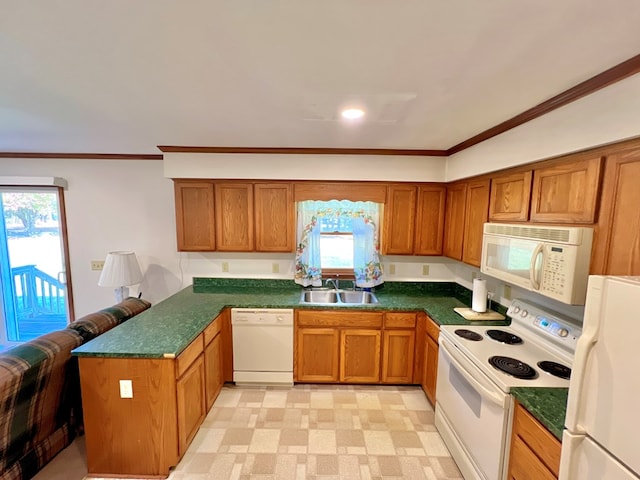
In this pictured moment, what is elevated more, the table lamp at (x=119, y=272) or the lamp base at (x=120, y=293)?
the table lamp at (x=119, y=272)

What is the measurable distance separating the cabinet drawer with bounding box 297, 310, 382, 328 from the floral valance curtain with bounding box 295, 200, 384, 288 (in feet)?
1.61

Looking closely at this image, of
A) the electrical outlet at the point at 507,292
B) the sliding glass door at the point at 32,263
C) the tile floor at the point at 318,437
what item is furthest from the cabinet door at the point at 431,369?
the sliding glass door at the point at 32,263

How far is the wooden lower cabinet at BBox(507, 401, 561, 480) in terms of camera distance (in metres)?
1.21

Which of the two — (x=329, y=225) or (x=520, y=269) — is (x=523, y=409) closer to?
(x=520, y=269)

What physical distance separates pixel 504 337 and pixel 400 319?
87cm

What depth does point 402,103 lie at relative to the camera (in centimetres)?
163

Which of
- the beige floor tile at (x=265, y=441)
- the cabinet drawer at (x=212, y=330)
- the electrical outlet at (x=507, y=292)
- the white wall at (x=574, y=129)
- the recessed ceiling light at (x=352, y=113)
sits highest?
the recessed ceiling light at (x=352, y=113)

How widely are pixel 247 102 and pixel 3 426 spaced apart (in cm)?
228

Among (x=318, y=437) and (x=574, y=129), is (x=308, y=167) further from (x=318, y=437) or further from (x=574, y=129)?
(x=318, y=437)

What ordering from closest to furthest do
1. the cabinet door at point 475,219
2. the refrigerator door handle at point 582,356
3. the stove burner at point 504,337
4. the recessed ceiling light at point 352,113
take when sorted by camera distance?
1. the refrigerator door handle at point 582,356
2. the recessed ceiling light at point 352,113
3. the stove burner at point 504,337
4. the cabinet door at point 475,219

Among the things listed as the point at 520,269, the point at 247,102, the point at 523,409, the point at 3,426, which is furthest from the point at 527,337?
the point at 3,426

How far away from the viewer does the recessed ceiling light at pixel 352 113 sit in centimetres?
175

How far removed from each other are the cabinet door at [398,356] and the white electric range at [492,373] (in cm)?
49

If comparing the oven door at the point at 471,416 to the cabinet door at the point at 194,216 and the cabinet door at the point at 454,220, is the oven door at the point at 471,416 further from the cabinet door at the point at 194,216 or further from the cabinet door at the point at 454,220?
the cabinet door at the point at 194,216
